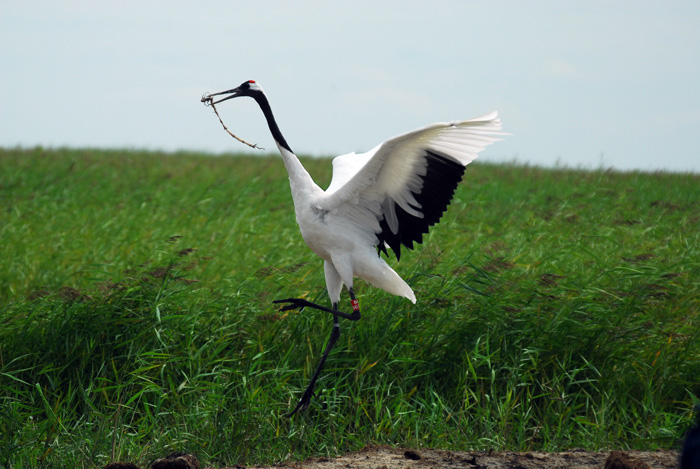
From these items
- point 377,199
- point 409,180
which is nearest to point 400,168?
point 409,180

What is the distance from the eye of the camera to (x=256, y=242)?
27.1ft

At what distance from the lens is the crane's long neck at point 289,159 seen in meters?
4.56

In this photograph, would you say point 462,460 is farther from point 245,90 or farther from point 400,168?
point 245,90

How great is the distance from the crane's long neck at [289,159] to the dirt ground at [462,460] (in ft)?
5.81

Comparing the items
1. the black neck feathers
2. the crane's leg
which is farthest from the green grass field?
the black neck feathers

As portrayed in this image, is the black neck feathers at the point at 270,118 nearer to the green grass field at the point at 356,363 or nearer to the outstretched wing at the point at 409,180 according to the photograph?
the outstretched wing at the point at 409,180

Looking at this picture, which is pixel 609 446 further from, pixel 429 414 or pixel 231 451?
pixel 231 451

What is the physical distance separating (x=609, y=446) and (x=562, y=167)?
1217 cm

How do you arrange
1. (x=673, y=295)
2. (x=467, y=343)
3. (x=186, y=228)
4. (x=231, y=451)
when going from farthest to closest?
(x=186, y=228) → (x=673, y=295) → (x=467, y=343) → (x=231, y=451)

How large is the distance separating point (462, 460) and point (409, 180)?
5.93ft

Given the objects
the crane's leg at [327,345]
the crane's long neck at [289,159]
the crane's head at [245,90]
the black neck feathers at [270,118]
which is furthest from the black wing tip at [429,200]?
the crane's head at [245,90]

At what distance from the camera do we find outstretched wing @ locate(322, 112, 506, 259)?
4.11 m

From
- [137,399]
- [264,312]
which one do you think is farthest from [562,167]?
[137,399]

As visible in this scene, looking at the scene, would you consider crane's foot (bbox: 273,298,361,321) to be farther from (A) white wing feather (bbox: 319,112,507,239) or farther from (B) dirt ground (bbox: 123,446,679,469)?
(B) dirt ground (bbox: 123,446,679,469)
